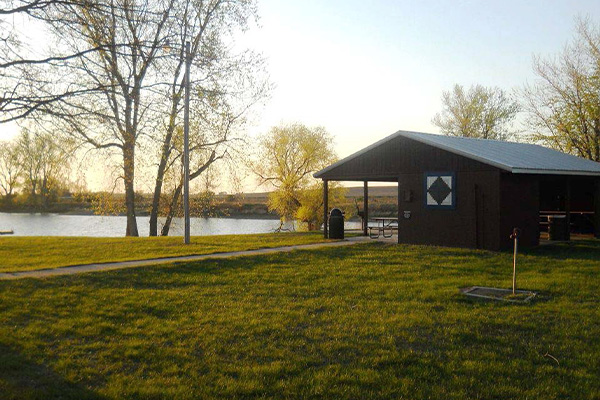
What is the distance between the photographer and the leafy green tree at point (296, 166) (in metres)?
41.3

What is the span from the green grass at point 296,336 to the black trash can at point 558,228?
835 cm

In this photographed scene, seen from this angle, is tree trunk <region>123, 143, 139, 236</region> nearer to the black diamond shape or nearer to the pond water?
the pond water

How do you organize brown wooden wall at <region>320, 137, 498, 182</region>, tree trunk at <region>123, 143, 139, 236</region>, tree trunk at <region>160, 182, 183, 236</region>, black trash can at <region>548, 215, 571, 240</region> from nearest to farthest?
brown wooden wall at <region>320, 137, 498, 182</region>
black trash can at <region>548, 215, 571, 240</region>
tree trunk at <region>123, 143, 139, 236</region>
tree trunk at <region>160, 182, 183, 236</region>

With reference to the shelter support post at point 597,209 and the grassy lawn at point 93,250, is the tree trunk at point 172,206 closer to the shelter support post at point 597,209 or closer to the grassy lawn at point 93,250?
the grassy lawn at point 93,250

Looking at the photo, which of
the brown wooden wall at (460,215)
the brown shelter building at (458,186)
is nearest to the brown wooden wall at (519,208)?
the brown shelter building at (458,186)

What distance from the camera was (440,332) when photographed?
705 cm

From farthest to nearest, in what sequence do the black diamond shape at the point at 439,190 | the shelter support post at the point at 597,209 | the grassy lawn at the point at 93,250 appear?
the shelter support post at the point at 597,209 < the black diamond shape at the point at 439,190 < the grassy lawn at the point at 93,250

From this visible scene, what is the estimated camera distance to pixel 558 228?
19.5 meters

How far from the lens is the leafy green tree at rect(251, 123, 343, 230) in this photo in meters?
41.3

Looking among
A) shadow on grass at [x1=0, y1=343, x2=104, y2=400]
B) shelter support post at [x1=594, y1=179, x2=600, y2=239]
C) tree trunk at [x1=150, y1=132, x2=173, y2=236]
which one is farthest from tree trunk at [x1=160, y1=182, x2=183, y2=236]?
shadow on grass at [x1=0, y1=343, x2=104, y2=400]

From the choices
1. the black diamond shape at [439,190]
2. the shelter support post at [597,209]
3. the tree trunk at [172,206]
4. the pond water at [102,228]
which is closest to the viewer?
the black diamond shape at [439,190]

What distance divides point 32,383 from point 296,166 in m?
36.9

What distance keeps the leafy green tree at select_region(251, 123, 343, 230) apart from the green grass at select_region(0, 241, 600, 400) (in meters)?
29.8

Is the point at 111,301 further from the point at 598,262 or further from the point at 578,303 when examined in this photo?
the point at 598,262
